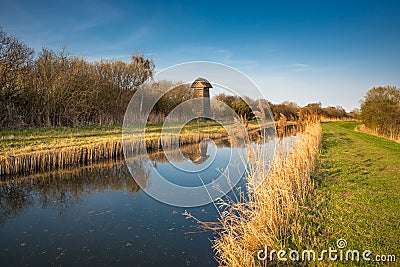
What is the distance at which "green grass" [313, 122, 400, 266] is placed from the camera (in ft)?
11.6

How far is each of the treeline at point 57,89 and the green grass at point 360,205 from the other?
14961 millimetres

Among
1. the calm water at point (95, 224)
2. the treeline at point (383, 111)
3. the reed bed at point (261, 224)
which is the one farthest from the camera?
the treeline at point (383, 111)

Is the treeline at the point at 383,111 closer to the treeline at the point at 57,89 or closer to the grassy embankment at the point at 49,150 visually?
the grassy embankment at the point at 49,150

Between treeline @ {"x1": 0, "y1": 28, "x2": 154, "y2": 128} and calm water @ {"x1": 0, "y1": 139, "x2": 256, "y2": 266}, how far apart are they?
28.3ft

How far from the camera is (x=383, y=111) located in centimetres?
1825

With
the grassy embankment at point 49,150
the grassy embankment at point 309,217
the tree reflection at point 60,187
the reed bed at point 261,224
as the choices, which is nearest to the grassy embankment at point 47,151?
the grassy embankment at point 49,150

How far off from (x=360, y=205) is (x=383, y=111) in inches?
663

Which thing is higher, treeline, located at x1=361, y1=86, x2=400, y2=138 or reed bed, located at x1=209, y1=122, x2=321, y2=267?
treeline, located at x1=361, y1=86, x2=400, y2=138

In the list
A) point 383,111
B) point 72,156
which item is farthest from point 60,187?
point 383,111

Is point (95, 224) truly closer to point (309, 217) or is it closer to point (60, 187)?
point (60, 187)

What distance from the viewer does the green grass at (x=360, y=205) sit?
3547mm

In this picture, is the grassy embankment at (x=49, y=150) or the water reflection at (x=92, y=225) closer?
the water reflection at (x=92, y=225)

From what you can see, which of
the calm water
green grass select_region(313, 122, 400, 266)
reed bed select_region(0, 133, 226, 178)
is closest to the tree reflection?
the calm water

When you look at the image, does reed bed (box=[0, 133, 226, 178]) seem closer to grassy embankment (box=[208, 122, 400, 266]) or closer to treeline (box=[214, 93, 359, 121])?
treeline (box=[214, 93, 359, 121])
